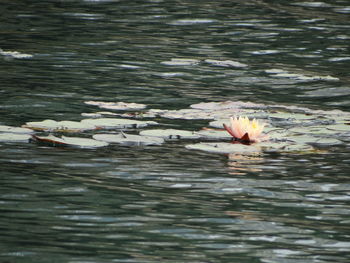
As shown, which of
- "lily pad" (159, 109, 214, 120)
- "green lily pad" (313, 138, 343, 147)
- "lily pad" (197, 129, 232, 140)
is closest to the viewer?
"green lily pad" (313, 138, 343, 147)

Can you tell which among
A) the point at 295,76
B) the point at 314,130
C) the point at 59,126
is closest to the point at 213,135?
the point at 314,130

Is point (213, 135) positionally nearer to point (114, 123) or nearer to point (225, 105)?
point (114, 123)

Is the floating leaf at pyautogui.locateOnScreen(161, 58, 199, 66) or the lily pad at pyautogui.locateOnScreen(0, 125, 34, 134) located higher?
the lily pad at pyautogui.locateOnScreen(0, 125, 34, 134)

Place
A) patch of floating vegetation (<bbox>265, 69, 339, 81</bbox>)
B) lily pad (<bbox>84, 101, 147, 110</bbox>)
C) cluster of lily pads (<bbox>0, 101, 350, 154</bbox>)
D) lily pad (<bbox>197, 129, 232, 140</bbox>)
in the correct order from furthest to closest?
patch of floating vegetation (<bbox>265, 69, 339, 81</bbox>), lily pad (<bbox>84, 101, 147, 110</bbox>), lily pad (<bbox>197, 129, 232, 140</bbox>), cluster of lily pads (<bbox>0, 101, 350, 154</bbox>)

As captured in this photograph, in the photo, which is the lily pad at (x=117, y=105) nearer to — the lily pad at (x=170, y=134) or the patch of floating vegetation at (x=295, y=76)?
the lily pad at (x=170, y=134)

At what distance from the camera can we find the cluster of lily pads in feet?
18.6

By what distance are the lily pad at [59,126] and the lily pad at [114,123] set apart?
7 centimetres

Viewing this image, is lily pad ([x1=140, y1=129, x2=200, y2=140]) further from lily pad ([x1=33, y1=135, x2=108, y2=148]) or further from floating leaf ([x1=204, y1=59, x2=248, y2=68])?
floating leaf ([x1=204, y1=59, x2=248, y2=68])

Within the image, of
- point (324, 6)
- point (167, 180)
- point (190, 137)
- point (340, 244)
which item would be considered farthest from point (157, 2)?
point (340, 244)

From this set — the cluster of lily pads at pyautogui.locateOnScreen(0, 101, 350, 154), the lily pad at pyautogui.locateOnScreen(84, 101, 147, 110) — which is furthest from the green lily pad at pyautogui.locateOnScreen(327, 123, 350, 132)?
the lily pad at pyautogui.locateOnScreen(84, 101, 147, 110)

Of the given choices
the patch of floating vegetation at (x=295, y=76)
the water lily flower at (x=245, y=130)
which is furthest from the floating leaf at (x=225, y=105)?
the patch of floating vegetation at (x=295, y=76)

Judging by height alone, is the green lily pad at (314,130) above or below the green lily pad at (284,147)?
below

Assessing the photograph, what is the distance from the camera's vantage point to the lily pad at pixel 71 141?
18.2ft

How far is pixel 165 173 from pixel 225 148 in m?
0.68
